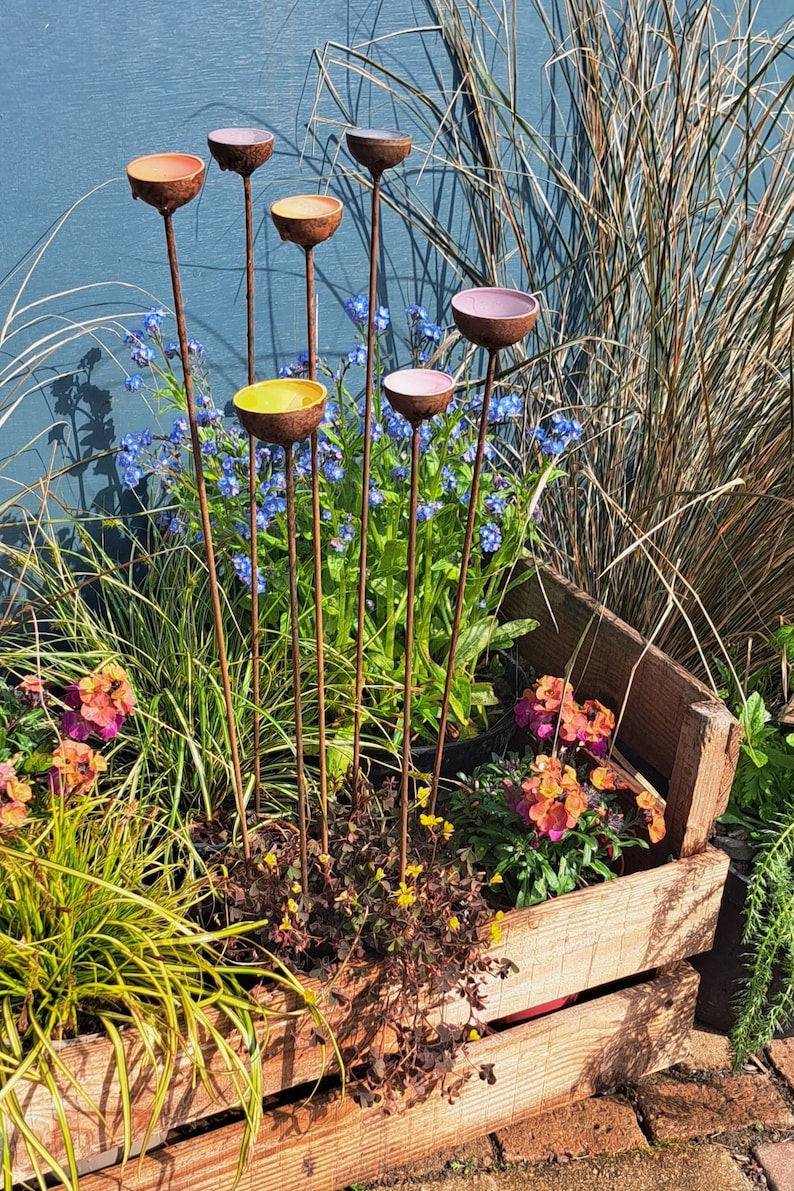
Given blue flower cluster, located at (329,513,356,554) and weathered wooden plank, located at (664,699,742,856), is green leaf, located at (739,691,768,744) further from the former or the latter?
blue flower cluster, located at (329,513,356,554)

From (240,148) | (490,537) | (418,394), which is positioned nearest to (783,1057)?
(490,537)

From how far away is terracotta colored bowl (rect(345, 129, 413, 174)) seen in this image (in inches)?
53.3

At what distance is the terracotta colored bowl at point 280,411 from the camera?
120 centimetres

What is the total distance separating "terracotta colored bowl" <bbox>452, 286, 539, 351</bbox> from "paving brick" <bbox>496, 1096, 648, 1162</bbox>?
1.42 m

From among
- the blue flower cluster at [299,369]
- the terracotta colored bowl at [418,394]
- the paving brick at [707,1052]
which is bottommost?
the paving brick at [707,1052]

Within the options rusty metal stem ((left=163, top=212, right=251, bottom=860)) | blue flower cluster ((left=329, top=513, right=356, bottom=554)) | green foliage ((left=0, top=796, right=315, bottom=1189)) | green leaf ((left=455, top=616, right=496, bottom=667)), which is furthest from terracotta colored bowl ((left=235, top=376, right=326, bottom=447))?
green leaf ((left=455, top=616, right=496, bottom=667))

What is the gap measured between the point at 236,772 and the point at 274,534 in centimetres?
65

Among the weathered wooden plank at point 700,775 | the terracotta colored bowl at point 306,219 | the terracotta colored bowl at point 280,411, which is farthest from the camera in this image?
the weathered wooden plank at point 700,775

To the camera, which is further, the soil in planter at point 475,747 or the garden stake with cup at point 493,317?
the soil in planter at point 475,747

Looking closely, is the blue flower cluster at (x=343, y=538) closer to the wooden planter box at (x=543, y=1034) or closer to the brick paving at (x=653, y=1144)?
the wooden planter box at (x=543, y=1034)

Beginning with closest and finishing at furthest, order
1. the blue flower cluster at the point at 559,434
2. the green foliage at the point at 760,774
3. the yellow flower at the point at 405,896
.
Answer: the yellow flower at the point at 405,896
the green foliage at the point at 760,774
the blue flower cluster at the point at 559,434

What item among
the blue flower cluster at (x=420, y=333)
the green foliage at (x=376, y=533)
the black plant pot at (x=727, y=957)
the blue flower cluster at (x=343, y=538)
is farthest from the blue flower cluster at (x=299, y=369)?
the black plant pot at (x=727, y=957)

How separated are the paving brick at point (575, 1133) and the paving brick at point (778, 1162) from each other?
21 centimetres

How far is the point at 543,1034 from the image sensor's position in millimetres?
1851
